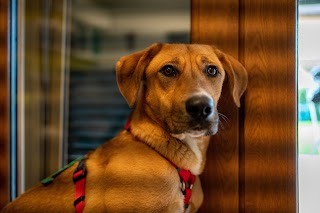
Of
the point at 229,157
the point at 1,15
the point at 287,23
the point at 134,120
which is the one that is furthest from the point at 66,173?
the point at 287,23

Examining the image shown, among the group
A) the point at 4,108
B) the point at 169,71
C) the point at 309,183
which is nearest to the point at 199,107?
the point at 169,71

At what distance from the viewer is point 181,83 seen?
145cm

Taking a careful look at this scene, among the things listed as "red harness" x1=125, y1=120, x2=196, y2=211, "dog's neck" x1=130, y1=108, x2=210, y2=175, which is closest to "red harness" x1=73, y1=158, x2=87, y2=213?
"dog's neck" x1=130, y1=108, x2=210, y2=175

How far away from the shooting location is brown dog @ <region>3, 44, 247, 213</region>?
1.41 meters

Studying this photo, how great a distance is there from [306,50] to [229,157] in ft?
2.06

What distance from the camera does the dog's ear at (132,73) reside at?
5.13 ft

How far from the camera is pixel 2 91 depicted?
6.98ft

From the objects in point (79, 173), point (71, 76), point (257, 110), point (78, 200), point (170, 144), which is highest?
point (71, 76)

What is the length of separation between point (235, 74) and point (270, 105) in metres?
0.23

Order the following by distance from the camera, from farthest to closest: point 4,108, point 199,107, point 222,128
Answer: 1. point 4,108
2. point 222,128
3. point 199,107

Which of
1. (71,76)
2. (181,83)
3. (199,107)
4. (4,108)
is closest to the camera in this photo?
(199,107)

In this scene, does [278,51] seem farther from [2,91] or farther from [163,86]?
[2,91]

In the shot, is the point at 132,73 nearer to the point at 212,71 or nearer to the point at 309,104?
the point at 212,71

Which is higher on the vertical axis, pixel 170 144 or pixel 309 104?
pixel 309 104
